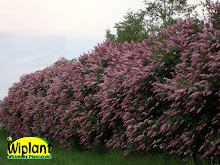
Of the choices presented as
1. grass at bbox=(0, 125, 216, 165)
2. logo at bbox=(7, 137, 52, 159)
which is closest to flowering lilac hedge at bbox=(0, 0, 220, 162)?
grass at bbox=(0, 125, 216, 165)

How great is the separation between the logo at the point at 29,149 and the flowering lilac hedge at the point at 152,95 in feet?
5.19

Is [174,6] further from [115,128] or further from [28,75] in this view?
[115,128]

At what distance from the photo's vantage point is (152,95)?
24.5 feet

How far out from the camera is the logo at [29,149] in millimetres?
8391

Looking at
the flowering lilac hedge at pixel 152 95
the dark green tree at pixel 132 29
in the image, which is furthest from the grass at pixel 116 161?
the dark green tree at pixel 132 29

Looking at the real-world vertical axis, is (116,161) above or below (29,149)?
below

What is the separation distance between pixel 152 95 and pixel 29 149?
419 cm

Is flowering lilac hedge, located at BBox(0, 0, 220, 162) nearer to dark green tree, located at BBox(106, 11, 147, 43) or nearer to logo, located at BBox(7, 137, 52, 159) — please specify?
logo, located at BBox(7, 137, 52, 159)

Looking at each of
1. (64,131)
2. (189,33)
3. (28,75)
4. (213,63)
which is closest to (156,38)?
(189,33)

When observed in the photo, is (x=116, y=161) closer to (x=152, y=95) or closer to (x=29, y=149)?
(x=152, y=95)

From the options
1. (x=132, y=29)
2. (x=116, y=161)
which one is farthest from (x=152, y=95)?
(x=132, y=29)

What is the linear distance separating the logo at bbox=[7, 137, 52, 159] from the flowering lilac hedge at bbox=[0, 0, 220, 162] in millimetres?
1583

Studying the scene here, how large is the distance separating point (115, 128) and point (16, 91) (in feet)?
42.8

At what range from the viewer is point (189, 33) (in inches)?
275
